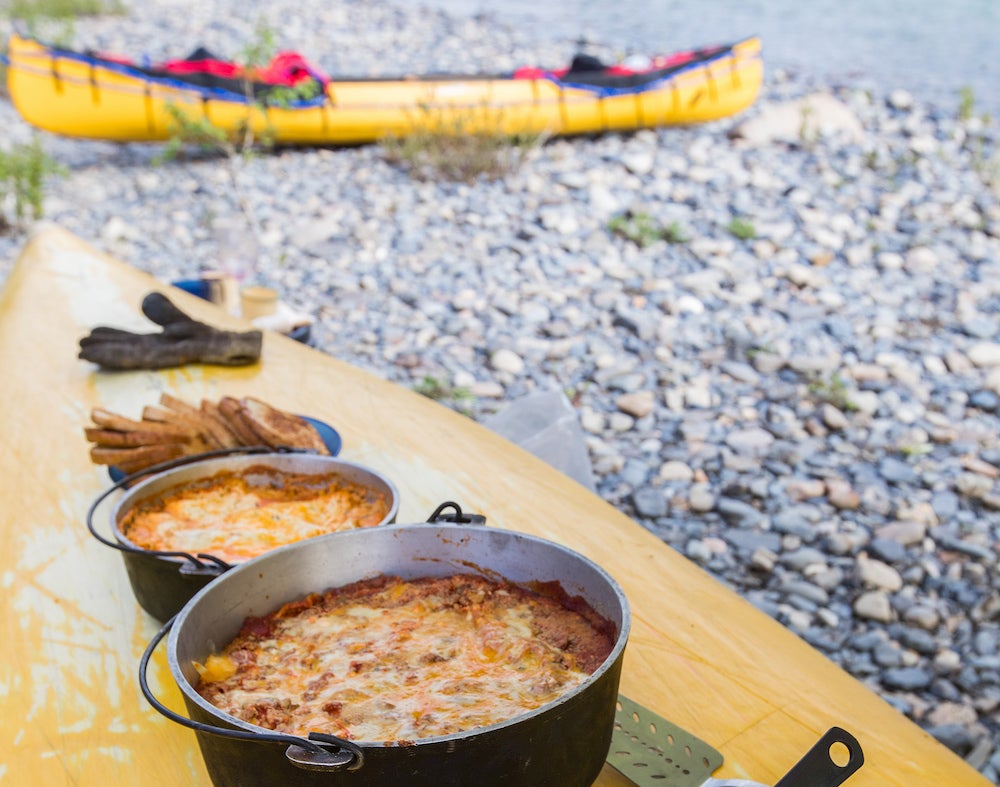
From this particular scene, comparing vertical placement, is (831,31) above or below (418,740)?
below

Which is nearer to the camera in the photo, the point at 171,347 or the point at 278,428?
the point at 278,428

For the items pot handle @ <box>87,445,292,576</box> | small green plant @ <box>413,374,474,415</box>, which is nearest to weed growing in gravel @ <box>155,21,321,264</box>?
small green plant @ <box>413,374,474,415</box>

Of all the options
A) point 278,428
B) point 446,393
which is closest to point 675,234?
point 446,393

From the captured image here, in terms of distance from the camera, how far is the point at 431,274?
6.57 m

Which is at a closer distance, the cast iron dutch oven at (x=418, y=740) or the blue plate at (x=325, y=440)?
the cast iron dutch oven at (x=418, y=740)

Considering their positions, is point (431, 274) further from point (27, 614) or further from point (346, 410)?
point (27, 614)

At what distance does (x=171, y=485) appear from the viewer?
194cm

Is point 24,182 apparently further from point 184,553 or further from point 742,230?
point 184,553

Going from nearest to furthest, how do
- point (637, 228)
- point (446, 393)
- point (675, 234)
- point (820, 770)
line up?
point (820, 770) < point (446, 393) < point (675, 234) < point (637, 228)

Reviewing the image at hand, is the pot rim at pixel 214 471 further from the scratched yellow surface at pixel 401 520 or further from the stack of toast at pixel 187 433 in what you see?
the scratched yellow surface at pixel 401 520

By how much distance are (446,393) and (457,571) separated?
3.59 meters

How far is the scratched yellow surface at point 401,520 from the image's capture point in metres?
1.50

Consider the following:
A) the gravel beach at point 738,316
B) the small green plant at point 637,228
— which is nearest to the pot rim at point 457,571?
the gravel beach at point 738,316

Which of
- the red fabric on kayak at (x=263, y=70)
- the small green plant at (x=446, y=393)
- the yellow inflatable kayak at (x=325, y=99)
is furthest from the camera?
the red fabric on kayak at (x=263, y=70)
